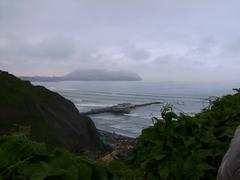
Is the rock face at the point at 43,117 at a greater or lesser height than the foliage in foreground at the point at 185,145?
lesser

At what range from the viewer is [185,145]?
440 centimetres

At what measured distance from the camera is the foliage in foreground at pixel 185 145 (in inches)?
166

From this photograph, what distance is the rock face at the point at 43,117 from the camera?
19.2m

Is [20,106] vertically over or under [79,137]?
over

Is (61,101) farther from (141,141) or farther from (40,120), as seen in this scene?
(141,141)

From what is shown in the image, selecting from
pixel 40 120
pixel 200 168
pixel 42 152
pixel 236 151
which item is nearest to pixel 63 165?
pixel 42 152

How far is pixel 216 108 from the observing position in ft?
17.8

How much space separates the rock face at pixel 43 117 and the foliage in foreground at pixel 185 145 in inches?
496

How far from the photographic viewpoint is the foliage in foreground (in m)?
4.23

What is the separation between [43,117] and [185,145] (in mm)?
18001

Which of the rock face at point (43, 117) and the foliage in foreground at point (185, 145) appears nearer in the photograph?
the foliage in foreground at point (185, 145)

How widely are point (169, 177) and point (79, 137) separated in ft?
66.3

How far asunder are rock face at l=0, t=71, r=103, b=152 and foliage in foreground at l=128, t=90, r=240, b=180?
12604 millimetres

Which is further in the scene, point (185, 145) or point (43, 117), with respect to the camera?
point (43, 117)
